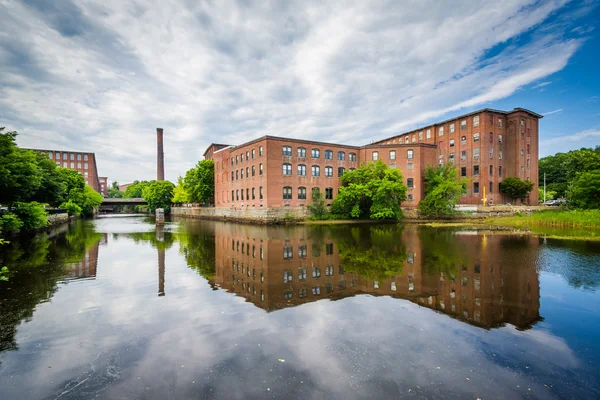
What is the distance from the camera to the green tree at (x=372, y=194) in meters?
42.0

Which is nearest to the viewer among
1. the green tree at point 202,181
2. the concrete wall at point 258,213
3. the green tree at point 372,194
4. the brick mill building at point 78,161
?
the green tree at point 372,194

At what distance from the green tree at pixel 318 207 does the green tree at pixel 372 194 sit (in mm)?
1736

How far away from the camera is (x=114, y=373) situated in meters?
5.15

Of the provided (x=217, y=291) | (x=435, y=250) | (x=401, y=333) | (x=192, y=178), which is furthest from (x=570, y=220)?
(x=192, y=178)

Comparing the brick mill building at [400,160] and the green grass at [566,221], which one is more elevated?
the brick mill building at [400,160]

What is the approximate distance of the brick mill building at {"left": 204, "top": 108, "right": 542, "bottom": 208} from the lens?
45.6m

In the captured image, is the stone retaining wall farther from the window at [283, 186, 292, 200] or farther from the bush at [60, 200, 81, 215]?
the bush at [60, 200, 81, 215]

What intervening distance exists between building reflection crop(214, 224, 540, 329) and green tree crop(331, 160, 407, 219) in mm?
23678

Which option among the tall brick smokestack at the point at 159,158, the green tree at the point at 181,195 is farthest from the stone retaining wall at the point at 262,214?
the tall brick smokestack at the point at 159,158

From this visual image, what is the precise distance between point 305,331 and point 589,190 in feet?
152

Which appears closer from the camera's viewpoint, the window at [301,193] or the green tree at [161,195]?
the window at [301,193]

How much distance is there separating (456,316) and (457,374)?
2888mm

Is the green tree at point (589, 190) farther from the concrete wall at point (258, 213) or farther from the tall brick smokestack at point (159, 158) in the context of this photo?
the tall brick smokestack at point (159, 158)

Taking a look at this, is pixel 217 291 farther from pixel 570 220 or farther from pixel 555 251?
pixel 570 220
